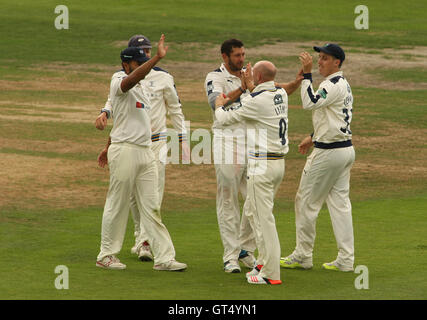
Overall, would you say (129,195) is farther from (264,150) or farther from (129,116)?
(264,150)

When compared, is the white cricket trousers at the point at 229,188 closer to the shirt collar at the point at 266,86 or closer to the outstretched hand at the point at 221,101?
the outstretched hand at the point at 221,101

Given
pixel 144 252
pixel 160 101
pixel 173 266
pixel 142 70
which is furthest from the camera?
pixel 160 101

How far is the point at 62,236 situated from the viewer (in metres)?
12.0

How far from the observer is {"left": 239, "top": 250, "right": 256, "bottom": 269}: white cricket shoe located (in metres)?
10.3

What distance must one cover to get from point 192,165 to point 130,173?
7.94 metres

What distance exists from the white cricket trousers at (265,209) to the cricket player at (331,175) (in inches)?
33.5

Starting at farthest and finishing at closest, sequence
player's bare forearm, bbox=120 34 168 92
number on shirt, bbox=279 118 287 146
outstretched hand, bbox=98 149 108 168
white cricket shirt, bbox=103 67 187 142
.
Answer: white cricket shirt, bbox=103 67 187 142 → outstretched hand, bbox=98 149 108 168 → number on shirt, bbox=279 118 287 146 → player's bare forearm, bbox=120 34 168 92

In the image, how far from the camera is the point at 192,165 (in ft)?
58.7

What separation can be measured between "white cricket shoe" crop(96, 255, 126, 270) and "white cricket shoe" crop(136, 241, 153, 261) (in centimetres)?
59

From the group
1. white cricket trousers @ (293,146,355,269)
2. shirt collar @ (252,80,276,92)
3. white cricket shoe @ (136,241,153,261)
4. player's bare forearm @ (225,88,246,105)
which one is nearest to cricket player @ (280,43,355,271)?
white cricket trousers @ (293,146,355,269)

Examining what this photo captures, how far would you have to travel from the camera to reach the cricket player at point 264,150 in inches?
369

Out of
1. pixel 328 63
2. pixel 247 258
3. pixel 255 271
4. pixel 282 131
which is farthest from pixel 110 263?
pixel 328 63

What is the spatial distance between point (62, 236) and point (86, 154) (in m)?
6.72

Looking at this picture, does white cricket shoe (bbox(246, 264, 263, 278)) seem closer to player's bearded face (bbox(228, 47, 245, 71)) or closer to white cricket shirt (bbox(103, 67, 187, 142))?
player's bearded face (bbox(228, 47, 245, 71))
